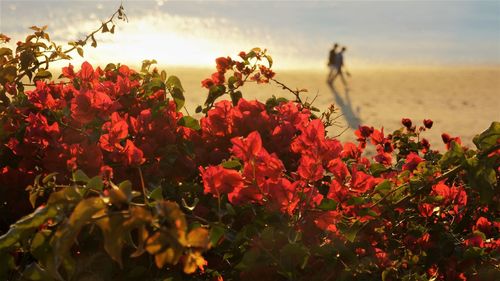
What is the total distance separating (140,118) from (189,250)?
43.4 inches

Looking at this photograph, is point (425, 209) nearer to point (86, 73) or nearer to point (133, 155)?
Result: point (133, 155)

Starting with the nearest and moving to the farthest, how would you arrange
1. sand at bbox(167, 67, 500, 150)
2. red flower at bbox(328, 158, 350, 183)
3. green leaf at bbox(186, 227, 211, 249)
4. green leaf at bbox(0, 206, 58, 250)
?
green leaf at bbox(186, 227, 211, 249), green leaf at bbox(0, 206, 58, 250), red flower at bbox(328, 158, 350, 183), sand at bbox(167, 67, 500, 150)

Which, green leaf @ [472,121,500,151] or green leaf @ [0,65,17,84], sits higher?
green leaf @ [0,65,17,84]

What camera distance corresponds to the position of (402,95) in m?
16.5

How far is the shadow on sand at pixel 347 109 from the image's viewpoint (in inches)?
496

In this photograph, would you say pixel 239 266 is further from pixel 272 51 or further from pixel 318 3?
pixel 318 3

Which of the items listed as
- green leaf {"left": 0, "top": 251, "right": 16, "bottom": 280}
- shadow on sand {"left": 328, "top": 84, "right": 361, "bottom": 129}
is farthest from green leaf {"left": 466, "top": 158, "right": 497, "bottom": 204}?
shadow on sand {"left": 328, "top": 84, "right": 361, "bottom": 129}

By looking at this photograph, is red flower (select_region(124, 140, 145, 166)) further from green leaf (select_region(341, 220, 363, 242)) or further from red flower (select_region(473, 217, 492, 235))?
red flower (select_region(473, 217, 492, 235))

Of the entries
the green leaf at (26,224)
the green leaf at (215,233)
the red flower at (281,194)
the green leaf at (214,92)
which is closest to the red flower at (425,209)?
the red flower at (281,194)

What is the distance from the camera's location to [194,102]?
46.7 ft

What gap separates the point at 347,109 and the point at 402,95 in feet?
9.48

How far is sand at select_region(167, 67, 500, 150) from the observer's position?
42.1 feet

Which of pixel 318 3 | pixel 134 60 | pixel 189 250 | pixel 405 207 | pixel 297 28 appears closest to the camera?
pixel 189 250

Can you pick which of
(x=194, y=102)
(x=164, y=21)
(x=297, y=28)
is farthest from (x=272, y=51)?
(x=194, y=102)
